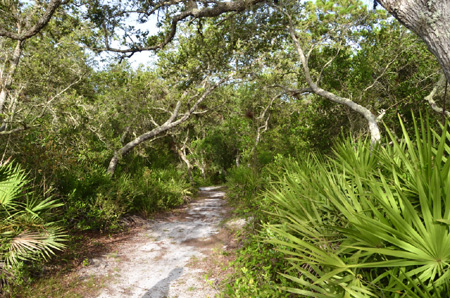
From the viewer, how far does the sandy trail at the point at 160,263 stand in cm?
396

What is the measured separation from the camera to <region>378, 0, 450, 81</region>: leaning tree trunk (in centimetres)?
228

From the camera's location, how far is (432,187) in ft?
5.44

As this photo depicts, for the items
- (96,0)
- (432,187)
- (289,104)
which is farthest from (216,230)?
(289,104)

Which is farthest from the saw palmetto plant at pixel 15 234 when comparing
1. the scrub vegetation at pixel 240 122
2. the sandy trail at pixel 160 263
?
the sandy trail at pixel 160 263

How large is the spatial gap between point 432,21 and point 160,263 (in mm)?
5591

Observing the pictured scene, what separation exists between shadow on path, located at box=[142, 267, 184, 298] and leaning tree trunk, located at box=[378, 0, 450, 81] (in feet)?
15.3

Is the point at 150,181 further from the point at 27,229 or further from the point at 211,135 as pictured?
the point at 211,135

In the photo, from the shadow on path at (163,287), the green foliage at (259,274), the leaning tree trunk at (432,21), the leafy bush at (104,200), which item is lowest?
the shadow on path at (163,287)

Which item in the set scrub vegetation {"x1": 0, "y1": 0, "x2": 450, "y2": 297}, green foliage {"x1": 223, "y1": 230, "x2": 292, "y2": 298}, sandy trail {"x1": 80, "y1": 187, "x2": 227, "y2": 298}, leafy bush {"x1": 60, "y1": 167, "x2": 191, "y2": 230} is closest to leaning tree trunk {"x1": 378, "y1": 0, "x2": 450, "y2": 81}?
scrub vegetation {"x1": 0, "y1": 0, "x2": 450, "y2": 297}

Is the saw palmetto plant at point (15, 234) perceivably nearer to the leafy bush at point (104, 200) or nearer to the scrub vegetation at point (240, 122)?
the scrub vegetation at point (240, 122)

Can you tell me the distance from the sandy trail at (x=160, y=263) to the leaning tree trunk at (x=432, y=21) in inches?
155

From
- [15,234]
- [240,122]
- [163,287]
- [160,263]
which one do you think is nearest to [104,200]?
[160,263]

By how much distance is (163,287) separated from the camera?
13.3 feet

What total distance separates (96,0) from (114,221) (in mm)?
5649
